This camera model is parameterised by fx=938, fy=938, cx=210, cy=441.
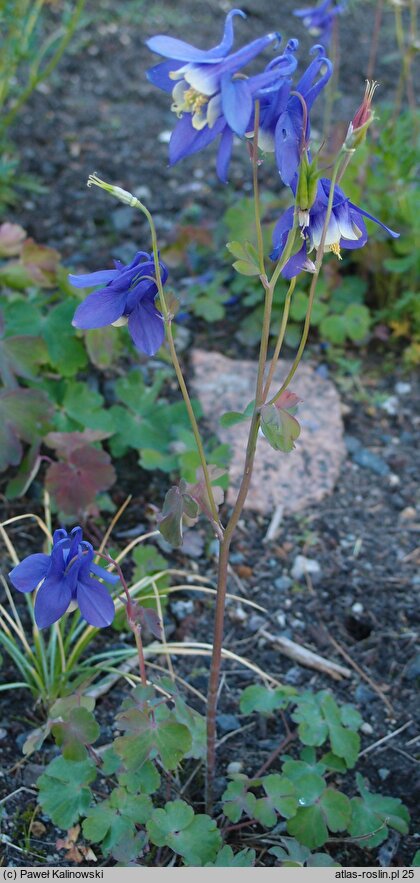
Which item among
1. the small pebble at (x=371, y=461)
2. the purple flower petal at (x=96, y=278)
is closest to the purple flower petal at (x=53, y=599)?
the purple flower petal at (x=96, y=278)

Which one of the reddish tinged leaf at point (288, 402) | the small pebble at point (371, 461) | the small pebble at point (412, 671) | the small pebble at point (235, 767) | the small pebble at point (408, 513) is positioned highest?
the reddish tinged leaf at point (288, 402)

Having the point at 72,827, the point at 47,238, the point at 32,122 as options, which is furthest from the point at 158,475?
the point at 32,122

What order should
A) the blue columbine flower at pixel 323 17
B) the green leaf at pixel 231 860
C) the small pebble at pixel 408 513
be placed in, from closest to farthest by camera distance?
the green leaf at pixel 231 860, the small pebble at pixel 408 513, the blue columbine flower at pixel 323 17

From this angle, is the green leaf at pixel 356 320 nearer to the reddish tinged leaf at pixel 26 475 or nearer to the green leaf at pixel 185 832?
the reddish tinged leaf at pixel 26 475

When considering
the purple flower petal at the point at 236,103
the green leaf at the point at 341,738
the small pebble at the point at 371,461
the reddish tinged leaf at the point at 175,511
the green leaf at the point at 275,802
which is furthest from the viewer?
the small pebble at the point at 371,461

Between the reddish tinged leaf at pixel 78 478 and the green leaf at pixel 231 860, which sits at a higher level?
the reddish tinged leaf at pixel 78 478

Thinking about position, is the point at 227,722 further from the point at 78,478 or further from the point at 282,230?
the point at 282,230

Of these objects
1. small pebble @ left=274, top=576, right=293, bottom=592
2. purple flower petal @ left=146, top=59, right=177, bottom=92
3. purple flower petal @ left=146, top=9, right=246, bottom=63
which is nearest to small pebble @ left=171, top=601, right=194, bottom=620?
small pebble @ left=274, top=576, right=293, bottom=592

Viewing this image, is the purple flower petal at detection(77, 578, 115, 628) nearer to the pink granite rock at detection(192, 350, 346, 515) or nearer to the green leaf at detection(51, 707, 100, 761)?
the green leaf at detection(51, 707, 100, 761)
